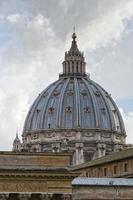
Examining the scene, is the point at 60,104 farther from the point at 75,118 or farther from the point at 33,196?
the point at 33,196

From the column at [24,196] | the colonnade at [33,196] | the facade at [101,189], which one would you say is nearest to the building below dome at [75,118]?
the facade at [101,189]

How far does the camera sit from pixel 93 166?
270 feet

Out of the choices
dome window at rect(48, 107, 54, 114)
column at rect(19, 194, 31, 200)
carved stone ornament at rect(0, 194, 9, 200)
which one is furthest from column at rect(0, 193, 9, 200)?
dome window at rect(48, 107, 54, 114)

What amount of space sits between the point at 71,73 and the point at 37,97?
924 cm

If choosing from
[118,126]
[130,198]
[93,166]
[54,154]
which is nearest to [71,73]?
[118,126]

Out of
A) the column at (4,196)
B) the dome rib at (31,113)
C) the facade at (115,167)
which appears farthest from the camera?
the dome rib at (31,113)

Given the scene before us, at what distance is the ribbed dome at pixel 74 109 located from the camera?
13812 centimetres

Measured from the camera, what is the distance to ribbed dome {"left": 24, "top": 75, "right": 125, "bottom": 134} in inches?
5438

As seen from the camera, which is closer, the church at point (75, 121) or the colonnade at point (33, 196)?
the colonnade at point (33, 196)

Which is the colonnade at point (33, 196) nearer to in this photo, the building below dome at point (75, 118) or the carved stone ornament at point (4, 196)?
the carved stone ornament at point (4, 196)

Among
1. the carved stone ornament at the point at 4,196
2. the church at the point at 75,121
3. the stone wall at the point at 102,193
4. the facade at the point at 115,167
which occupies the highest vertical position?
the church at the point at 75,121

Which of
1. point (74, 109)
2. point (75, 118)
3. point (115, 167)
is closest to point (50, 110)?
point (74, 109)

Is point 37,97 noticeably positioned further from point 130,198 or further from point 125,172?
point 130,198

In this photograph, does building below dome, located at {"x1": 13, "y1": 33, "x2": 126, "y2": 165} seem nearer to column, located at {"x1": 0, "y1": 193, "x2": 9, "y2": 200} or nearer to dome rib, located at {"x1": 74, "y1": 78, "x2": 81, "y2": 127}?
dome rib, located at {"x1": 74, "y1": 78, "x2": 81, "y2": 127}
